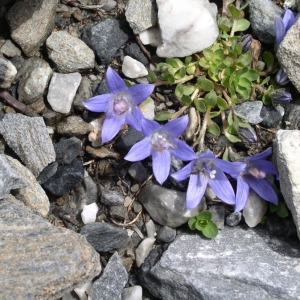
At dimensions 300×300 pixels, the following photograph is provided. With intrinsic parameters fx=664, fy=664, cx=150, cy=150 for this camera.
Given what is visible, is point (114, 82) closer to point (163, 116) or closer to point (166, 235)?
point (163, 116)

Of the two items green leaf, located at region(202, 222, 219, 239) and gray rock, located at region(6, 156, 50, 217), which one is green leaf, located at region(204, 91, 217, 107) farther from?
gray rock, located at region(6, 156, 50, 217)

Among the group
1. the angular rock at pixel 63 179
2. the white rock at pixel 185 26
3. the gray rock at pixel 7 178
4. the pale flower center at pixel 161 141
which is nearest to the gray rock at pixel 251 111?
the white rock at pixel 185 26

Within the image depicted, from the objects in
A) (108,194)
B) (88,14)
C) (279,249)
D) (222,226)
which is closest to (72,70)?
(88,14)

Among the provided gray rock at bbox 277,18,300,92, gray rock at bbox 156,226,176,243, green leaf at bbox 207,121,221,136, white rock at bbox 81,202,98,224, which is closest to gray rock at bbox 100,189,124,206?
white rock at bbox 81,202,98,224

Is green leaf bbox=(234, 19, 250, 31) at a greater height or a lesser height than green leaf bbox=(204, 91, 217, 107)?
greater

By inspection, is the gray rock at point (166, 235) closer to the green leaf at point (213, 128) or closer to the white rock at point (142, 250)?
the white rock at point (142, 250)
